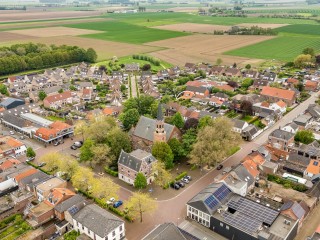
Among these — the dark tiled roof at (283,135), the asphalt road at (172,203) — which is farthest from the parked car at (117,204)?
the dark tiled roof at (283,135)

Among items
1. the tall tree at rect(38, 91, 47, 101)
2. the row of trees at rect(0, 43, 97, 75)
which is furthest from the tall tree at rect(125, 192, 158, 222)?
A: the row of trees at rect(0, 43, 97, 75)

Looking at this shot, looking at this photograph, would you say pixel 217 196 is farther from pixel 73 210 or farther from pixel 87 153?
pixel 87 153

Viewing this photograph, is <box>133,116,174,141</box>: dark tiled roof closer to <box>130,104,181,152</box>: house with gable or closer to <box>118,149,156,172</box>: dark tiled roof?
<box>130,104,181,152</box>: house with gable

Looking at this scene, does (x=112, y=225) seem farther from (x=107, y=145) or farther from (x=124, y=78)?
(x=124, y=78)

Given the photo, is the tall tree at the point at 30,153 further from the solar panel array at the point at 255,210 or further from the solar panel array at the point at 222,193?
the solar panel array at the point at 255,210

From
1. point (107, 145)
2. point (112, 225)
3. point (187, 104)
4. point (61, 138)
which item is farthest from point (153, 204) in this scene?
point (187, 104)

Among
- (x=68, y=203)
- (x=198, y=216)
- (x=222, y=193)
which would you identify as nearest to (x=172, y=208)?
Result: (x=198, y=216)
